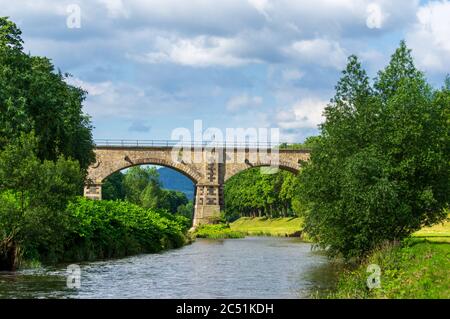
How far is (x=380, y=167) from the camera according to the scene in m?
31.9

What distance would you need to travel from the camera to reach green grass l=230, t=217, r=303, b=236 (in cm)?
9760

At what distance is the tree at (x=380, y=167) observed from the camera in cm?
3191

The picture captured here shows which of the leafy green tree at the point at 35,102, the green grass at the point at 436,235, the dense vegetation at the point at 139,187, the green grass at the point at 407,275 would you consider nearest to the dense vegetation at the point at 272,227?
the dense vegetation at the point at 139,187

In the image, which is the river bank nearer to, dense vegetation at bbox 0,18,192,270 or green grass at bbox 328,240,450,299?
dense vegetation at bbox 0,18,192,270

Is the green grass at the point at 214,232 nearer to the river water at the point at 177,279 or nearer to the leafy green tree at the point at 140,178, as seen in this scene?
the river water at the point at 177,279

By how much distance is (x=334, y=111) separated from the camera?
121 ft

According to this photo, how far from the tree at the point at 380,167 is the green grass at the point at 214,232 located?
4908 centimetres

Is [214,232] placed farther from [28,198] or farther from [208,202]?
[28,198]

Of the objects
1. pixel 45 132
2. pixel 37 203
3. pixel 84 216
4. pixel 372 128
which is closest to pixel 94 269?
pixel 37 203

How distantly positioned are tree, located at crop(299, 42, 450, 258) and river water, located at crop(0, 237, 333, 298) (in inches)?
108

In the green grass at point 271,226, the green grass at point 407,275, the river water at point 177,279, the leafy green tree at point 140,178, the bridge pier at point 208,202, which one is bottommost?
the green grass at point 271,226

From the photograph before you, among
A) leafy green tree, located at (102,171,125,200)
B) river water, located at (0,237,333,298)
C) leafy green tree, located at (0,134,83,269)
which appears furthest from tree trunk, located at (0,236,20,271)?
leafy green tree, located at (102,171,125,200)

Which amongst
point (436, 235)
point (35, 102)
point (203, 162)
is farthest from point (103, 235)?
point (203, 162)

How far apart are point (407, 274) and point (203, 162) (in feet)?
221
